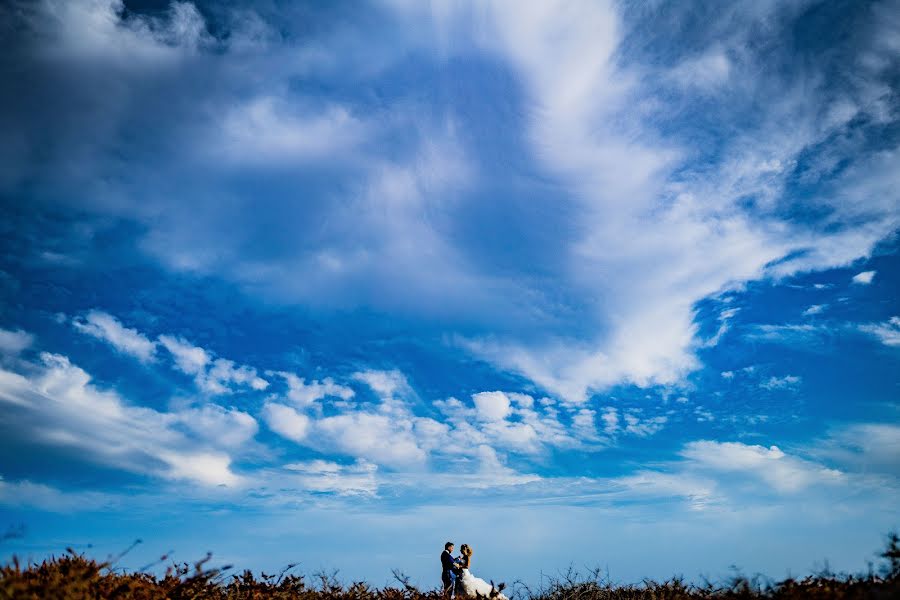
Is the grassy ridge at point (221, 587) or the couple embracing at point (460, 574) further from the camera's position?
the couple embracing at point (460, 574)

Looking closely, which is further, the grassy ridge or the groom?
the groom

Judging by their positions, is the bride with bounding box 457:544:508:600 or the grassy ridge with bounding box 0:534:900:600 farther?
the bride with bounding box 457:544:508:600

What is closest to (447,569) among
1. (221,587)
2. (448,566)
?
(448,566)

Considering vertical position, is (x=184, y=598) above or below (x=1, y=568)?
below

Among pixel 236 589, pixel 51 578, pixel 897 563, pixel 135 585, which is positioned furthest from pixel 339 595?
pixel 897 563

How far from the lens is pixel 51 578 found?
9008 mm

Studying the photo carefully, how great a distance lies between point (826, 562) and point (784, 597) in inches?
56.3

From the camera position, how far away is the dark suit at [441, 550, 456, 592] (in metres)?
17.9

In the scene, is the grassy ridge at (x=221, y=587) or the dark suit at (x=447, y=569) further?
the dark suit at (x=447, y=569)

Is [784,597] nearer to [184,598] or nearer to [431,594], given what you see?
[431,594]

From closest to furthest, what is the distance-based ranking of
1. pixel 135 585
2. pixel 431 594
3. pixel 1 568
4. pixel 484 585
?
pixel 1 568
pixel 135 585
pixel 431 594
pixel 484 585

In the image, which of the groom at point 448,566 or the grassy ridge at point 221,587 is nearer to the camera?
the grassy ridge at point 221,587

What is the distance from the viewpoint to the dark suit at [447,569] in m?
17.9

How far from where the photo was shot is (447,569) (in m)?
18.1
